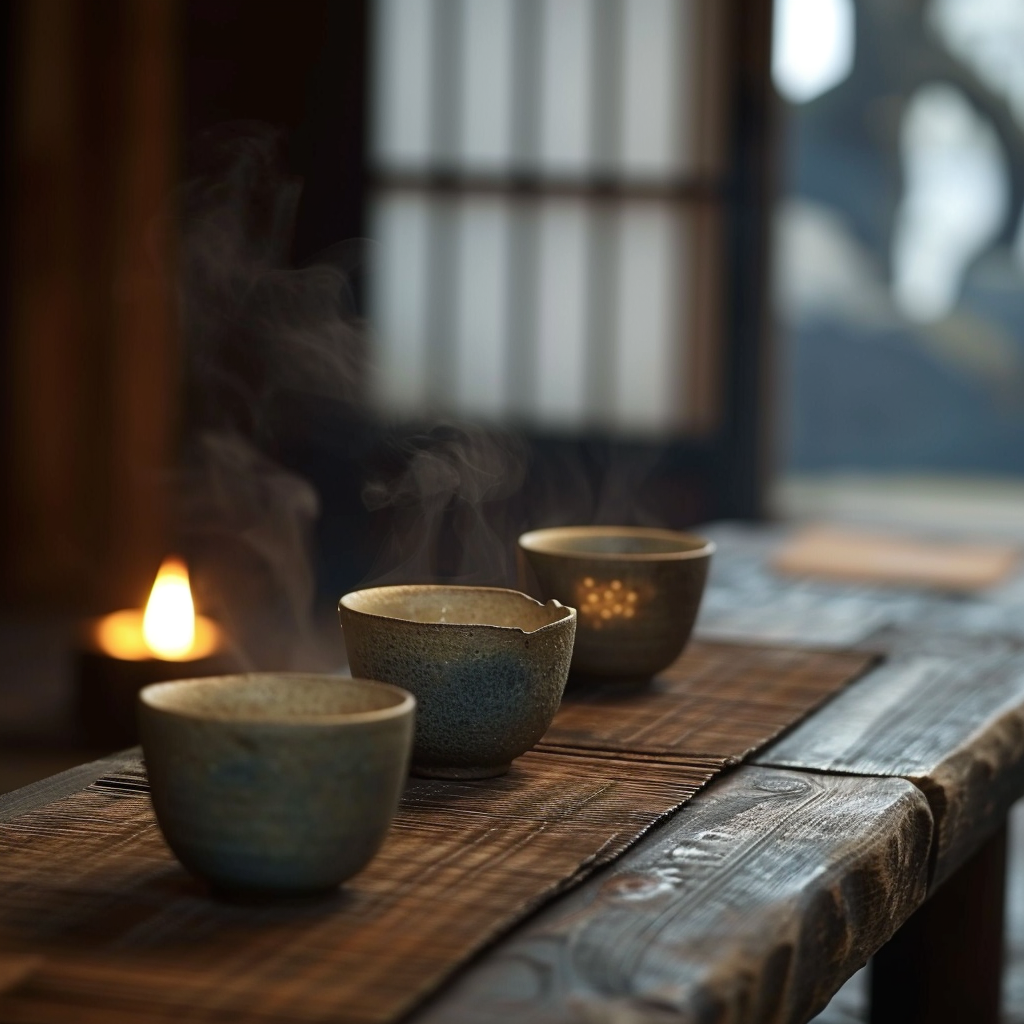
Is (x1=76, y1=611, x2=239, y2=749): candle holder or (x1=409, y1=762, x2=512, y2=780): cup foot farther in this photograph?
(x1=76, y1=611, x2=239, y2=749): candle holder

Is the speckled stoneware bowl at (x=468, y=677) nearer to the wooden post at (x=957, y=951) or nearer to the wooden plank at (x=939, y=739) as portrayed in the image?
the wooden plank at (x=939, y=739)

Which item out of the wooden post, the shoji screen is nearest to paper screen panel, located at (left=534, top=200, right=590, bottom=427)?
the shoji screen

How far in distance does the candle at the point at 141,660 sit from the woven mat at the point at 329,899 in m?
0.89

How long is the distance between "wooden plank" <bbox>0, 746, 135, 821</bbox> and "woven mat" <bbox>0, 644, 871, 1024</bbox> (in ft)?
0.05

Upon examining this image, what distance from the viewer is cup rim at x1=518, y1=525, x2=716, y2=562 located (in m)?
1.21

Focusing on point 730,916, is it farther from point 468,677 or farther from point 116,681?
point 116,681

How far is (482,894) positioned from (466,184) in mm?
3725

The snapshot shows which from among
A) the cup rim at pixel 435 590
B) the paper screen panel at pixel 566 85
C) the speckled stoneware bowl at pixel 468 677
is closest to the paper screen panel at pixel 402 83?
the paper screen panel at pixel 566 85

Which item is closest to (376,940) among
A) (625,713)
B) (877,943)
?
(877,943)

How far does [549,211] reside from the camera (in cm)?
430

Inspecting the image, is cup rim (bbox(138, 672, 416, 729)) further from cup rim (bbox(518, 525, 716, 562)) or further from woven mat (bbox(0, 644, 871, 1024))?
cup rim (bbox(518, 525, 716, 562))

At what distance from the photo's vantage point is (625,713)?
1.18m

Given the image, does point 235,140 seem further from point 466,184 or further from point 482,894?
point 482,894

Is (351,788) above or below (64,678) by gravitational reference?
above
